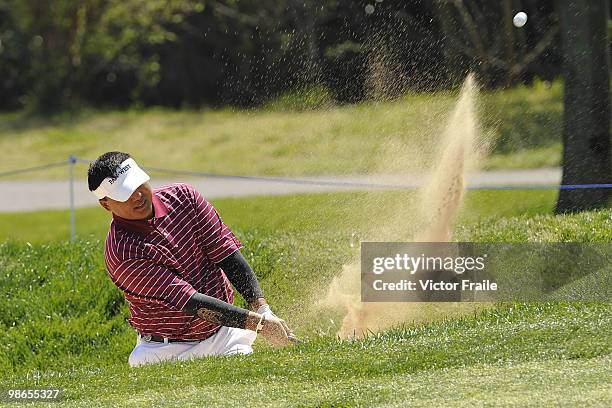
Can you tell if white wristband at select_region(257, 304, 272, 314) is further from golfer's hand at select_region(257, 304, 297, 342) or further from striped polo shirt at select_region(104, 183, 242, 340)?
striped polo shirt at select_region(104, 183, 242, 340)

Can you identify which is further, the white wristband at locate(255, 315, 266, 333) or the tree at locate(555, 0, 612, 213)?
the tree at locate(555, 0, 612, 213)

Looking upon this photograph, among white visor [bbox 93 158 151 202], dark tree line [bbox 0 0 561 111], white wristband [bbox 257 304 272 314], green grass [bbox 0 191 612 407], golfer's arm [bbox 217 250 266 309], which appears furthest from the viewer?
dark tree line [bbox 0 0 561 111]

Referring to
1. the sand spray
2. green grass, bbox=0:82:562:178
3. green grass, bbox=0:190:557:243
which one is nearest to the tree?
Answer: green grass, bbox=0:190:557:243

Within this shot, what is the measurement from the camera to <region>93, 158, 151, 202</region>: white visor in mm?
5652

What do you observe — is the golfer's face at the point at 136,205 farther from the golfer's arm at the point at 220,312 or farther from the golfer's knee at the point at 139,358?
the golfer's knee at the point at 139,358

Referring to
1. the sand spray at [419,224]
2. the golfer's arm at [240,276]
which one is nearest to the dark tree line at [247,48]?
the sand spray at [419,224]

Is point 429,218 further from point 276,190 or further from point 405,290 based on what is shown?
point 276,190

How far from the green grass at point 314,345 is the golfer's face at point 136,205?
2.49 ft

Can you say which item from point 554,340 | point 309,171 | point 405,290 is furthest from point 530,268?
point 309,171

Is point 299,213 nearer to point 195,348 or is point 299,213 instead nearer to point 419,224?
point 419,224

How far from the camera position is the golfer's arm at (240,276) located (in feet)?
20.1

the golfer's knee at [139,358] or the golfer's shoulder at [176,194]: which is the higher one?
the golfer's shoulder at [176,194]

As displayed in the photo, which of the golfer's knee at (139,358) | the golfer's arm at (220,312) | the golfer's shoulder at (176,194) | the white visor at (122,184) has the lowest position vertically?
the golfer's knee at (139,358)

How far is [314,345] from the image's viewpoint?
6.07 metres
